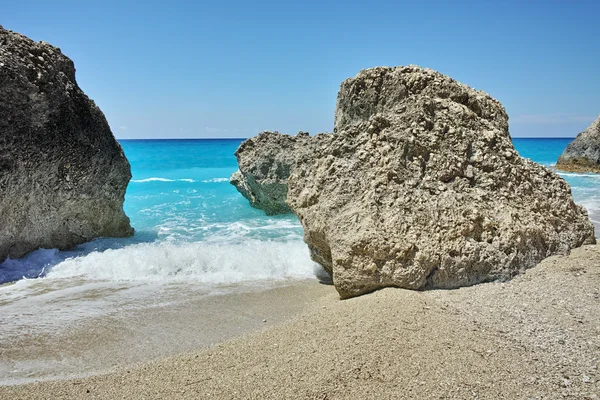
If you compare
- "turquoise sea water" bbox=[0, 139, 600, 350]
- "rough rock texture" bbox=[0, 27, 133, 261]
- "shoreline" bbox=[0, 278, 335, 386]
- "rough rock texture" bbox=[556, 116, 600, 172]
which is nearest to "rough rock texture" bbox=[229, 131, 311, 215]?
"turquoise sea water" bbox=[0, 139, 600, 350]

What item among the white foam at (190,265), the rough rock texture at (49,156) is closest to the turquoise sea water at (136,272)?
the white foam at (190,265)

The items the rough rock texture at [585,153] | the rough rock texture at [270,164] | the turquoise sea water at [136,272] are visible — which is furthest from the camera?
the rough rock texture at [585,153]

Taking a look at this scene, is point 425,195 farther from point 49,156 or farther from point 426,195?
point 49,156

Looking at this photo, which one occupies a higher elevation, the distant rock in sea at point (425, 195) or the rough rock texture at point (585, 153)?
the rough rock texture at point (585, 153)

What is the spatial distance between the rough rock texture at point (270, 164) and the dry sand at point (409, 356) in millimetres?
8317

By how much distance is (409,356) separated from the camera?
3.06 meters

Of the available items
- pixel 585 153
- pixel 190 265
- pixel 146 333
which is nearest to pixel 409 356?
pixel 146 333

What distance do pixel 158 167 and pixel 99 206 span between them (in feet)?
101

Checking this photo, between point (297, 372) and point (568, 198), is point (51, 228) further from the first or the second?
point (568, 198)

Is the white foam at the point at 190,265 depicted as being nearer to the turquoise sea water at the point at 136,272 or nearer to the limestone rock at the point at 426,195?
the turquoise sea water at the point at 136,272

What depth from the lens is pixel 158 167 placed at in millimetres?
37938

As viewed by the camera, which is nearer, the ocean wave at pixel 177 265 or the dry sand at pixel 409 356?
the dry sand at pixel 409 356

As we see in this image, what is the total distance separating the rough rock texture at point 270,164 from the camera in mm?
12336

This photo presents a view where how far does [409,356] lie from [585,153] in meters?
31.6
